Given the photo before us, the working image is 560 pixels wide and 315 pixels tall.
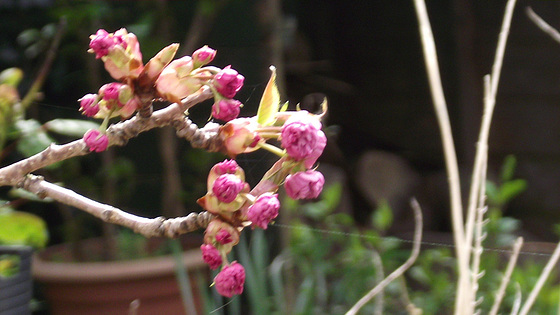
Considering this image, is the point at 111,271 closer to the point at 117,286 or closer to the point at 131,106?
the point at 117,286

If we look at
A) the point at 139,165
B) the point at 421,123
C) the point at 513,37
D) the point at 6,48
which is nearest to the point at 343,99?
the point at 421,123

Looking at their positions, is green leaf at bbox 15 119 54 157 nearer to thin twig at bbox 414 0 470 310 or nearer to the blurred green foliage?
the blurred green foliage

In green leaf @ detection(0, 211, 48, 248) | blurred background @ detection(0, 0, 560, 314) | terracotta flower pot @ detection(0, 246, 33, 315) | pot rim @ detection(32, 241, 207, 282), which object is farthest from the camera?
blurred background @ detection(0, 0, 560, 314)

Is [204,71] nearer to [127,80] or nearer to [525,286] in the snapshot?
[127,80]

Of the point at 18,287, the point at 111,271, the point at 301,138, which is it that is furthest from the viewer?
the point at 111,271

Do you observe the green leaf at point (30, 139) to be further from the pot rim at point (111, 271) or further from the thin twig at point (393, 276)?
the thin twig at point (393, 276)

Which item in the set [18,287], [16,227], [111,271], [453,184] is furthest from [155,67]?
[111,271]

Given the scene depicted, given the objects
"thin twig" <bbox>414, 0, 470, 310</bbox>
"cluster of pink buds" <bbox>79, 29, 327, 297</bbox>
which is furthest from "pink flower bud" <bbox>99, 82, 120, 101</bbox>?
"thin twig" <bbox>414, 0, 470, 310</bbox>
